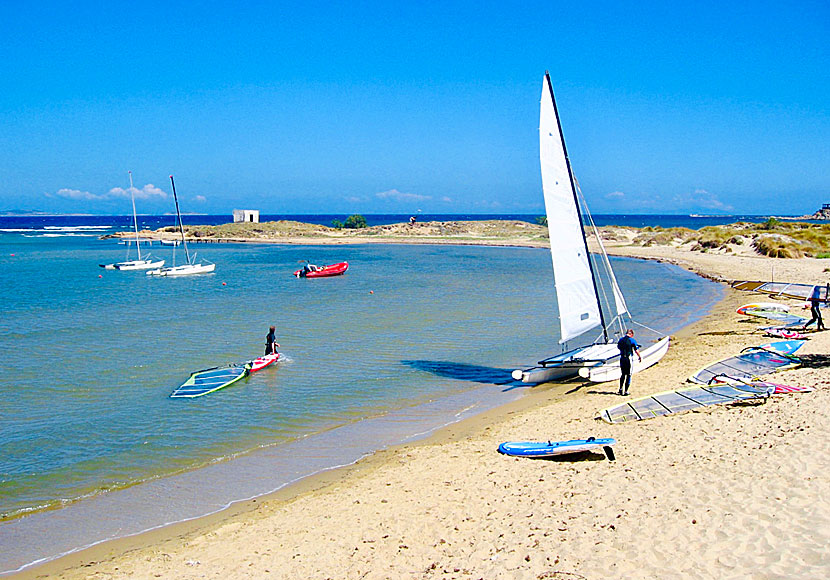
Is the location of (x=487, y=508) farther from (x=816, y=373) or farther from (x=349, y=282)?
(x=349, y=282)

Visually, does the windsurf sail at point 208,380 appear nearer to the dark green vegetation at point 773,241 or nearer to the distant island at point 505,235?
the dark green vegetation at point 773,241

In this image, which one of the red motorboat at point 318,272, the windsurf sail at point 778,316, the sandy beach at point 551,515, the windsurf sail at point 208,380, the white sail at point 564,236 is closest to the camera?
the sandy beach at point 551,515

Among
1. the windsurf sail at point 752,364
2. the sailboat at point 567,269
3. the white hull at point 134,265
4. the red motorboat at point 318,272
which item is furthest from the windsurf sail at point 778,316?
the white hull at point 134,265

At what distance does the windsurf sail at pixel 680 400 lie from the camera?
12281 millimetres

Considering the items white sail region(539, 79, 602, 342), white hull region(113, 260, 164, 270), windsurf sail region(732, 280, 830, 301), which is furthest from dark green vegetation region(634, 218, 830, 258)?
white hull region(113, 260, 164, 270)

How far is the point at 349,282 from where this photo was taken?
151 ft

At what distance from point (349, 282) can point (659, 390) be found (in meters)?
33.7

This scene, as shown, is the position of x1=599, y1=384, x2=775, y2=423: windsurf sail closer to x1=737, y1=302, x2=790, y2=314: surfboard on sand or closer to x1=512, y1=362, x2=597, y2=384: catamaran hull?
x1=512, y1=362, x2=597, y2=384: catamaran hull

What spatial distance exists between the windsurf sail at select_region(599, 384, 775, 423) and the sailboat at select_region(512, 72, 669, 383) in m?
2.79

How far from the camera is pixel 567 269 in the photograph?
16594mm

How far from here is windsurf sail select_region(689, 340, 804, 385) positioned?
14422mm

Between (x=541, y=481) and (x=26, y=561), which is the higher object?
(x=541, y=481)

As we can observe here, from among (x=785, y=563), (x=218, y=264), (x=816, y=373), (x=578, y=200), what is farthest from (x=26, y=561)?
(x=218, y=264)

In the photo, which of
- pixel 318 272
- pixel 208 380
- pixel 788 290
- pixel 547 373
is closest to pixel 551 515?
pixel 547 373
